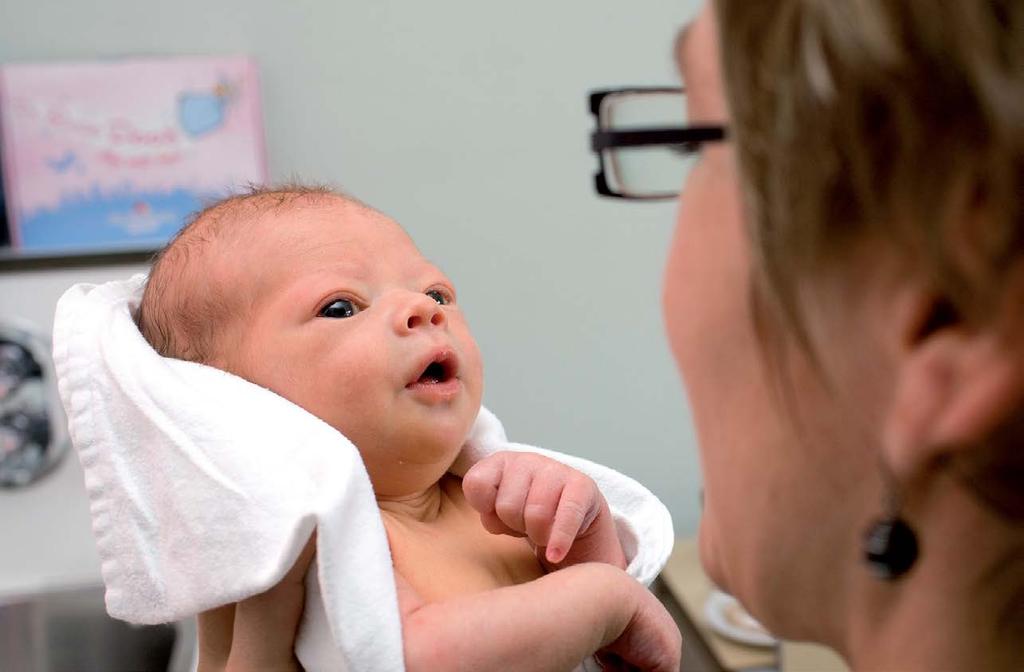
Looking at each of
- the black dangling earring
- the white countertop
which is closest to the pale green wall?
the white countertop

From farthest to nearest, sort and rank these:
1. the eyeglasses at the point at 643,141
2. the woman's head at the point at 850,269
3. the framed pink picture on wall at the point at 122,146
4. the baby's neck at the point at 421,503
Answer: the framed pink picture on wall at the point at 122,146
the baby's neck at the point at 421,503
the eyeglasses at the point at 643,141
the woman's head at the point at 850,269

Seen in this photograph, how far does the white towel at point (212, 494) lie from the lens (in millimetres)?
597

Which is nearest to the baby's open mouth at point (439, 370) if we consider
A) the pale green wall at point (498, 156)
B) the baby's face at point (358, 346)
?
the baby's face at point (358, 346)

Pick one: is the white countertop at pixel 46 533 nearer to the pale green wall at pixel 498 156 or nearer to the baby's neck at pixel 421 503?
the pale green wall at pixel 498 156

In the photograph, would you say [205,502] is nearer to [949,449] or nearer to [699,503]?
[949,449]

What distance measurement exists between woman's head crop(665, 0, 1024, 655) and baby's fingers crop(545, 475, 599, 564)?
0.18 metres

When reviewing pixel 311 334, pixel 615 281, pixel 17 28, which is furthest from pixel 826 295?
pixel 17 28

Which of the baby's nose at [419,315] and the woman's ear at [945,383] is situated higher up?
the woman's ear at [945,383]

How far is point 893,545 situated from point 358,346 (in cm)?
39

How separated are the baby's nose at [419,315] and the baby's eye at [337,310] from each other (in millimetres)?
46

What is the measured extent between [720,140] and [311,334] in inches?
13.8

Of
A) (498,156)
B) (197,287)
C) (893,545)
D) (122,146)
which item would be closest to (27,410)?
(122,146)

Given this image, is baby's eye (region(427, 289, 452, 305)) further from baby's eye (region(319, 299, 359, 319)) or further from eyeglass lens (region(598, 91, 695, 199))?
eyeglass lens (region(598, 91, 695, 199))

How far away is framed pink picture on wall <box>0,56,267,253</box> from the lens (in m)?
1.53
